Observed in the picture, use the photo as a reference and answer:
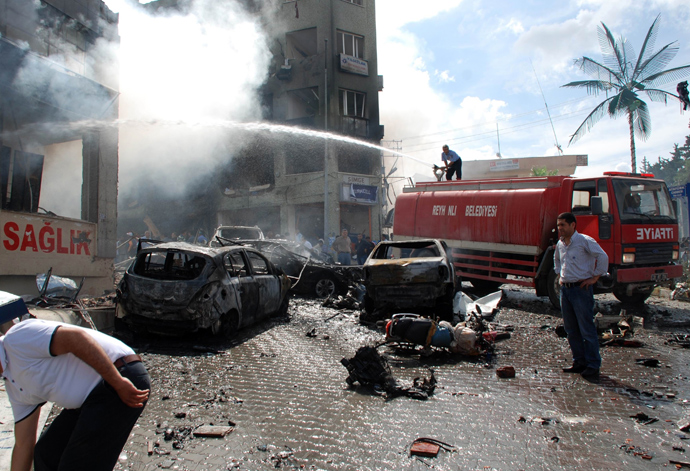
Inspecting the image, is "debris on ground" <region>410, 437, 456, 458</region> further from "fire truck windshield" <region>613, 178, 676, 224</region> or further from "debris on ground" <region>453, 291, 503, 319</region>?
"fire truck windshield" <region>613, 178, 676, 224</region>

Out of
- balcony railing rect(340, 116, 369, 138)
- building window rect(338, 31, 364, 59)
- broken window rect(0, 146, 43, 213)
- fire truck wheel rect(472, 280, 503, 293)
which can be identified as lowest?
fire truck wheel rect(472, 280, 503, 293)

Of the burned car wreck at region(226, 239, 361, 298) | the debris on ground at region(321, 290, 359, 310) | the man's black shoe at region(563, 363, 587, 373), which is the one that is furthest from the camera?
the burned car wreck at region(226, 239, 361, 298)

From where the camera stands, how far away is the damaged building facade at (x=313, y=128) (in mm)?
26312

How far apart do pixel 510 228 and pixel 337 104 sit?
1871cm

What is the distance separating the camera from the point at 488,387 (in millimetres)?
4531

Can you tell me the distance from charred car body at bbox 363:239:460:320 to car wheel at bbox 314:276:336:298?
2.78m

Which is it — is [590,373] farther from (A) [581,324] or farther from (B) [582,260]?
(B) [582,260]

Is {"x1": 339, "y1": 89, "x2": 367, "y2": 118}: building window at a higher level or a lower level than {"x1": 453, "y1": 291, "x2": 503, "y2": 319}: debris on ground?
higher

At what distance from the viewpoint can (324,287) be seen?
1063cm

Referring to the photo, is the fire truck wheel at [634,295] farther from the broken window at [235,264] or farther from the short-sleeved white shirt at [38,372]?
the short-sleeved white shirt at [38,372]

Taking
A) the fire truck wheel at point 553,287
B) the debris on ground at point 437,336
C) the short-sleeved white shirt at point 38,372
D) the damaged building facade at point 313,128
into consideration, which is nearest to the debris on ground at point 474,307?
the fire truck wheel at point 553,287

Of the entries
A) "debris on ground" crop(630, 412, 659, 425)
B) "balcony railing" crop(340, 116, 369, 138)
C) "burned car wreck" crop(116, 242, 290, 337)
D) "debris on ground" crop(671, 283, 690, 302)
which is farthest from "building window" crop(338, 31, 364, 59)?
"debris on ground" crop(630, 412, 659, 425)

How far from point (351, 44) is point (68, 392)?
92.8 ft

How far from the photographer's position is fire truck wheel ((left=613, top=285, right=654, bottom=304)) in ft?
28.1
